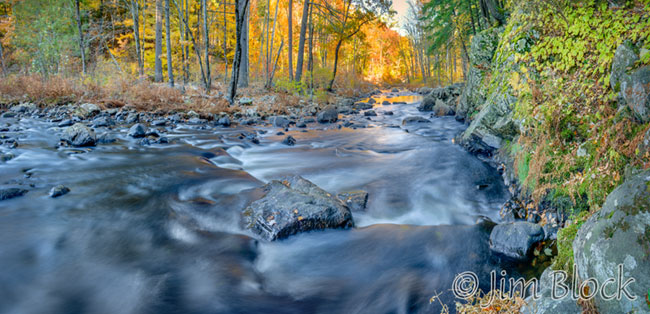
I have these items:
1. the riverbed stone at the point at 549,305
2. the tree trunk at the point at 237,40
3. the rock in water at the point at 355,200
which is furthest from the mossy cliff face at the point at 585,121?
the tree trunk at the point at 237,40

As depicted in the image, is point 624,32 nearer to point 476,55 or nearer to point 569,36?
point 569,36

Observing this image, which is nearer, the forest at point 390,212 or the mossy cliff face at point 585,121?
the mossy cliff face at point 585,121

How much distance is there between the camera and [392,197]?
5168 millimetres

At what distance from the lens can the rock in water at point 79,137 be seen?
23.2 feet

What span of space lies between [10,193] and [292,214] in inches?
150

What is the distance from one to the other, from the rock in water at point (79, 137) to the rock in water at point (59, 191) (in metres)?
3.01

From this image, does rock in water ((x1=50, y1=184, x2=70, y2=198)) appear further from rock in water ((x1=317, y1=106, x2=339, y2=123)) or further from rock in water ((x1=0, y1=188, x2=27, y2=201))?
rock in water ((x1=317, y1=106, x2=339, y2=123))

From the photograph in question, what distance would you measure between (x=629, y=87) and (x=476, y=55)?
314 inches

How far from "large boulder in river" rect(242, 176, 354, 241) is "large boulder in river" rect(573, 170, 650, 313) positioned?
2.37 m

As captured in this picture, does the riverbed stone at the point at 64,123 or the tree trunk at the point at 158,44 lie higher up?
the tree trunk at the point at 158,44

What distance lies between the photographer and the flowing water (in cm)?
279

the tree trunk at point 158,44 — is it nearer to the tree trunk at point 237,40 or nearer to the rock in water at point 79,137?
the tree trunk at point 237,40

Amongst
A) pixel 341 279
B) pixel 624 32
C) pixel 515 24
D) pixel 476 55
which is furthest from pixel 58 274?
pixel 476 55

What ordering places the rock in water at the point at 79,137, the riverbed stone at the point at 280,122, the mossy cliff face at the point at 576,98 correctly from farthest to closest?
1. the riverbed stone at the point at 280,122
2. the rock in water at the point at 79,137
3. the mossy cliff face at the point at 576,98
